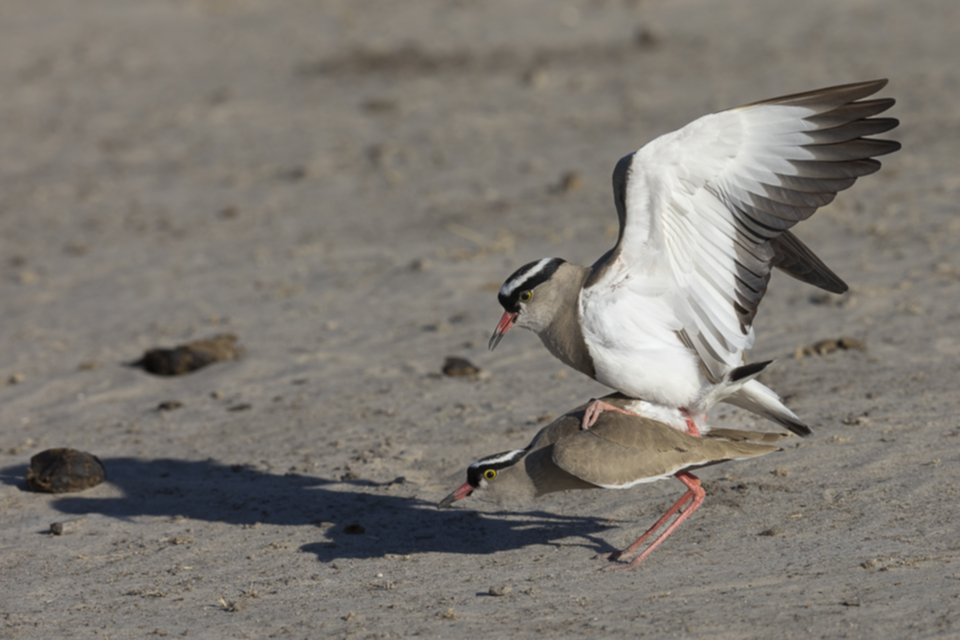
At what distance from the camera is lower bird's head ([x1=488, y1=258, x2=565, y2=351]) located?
4.79 m

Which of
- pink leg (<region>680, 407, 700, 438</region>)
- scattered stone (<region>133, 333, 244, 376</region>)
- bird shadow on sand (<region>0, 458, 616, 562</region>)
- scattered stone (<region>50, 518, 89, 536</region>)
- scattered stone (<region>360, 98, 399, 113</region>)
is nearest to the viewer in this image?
pink leg (<region>680, 407, 700, 438</region>)

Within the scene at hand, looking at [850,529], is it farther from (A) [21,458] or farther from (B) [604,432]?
(A) [21,458]

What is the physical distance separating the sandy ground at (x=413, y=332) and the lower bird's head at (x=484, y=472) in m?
0.32

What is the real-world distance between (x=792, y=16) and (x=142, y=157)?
31.9 feet

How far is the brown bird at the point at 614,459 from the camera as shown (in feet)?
15.0

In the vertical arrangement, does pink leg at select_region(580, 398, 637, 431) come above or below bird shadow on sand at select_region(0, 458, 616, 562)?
above

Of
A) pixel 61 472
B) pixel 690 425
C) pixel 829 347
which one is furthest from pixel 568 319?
pixel 61 472

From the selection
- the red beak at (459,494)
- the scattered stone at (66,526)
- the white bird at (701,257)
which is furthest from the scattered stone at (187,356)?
the white bird at (701,257)

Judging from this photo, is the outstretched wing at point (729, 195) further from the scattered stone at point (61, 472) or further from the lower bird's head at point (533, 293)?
the scattered stone at point (61, 472)

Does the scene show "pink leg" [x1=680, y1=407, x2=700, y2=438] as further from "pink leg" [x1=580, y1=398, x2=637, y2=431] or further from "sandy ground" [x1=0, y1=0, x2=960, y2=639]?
"sandy ground" [x1=0, y1=0, x2=960, y2=639]

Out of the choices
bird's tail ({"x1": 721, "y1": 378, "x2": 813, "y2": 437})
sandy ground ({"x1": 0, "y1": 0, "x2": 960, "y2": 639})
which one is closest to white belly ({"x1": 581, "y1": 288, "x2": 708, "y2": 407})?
bird's tail ({"x1": 721, "y1": 378, "x2": 813, "y2": 437})

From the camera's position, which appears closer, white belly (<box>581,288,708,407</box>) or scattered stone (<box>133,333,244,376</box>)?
white belly (<box>581,288,708,407</box>)

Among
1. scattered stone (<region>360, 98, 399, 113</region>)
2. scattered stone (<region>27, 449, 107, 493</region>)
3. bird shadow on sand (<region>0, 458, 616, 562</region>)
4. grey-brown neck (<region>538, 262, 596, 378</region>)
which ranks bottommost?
bird shadow on sand (<region>0, 458, 616, 562</region>)

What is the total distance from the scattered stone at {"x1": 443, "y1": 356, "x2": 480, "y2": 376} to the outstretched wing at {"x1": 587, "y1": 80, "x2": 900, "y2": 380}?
2484 millimetres
